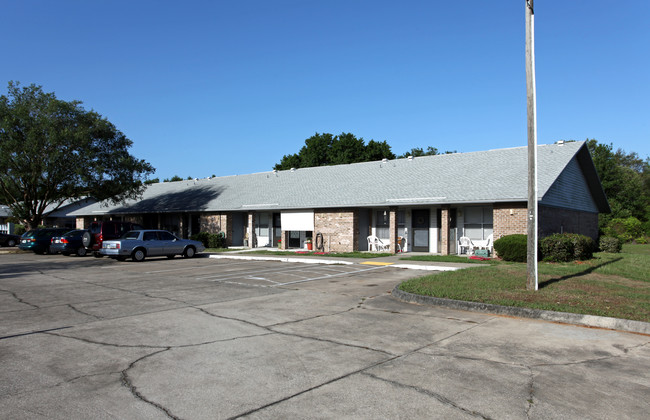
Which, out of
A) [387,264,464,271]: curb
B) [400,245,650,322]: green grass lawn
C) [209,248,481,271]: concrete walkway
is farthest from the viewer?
[209,248,481,271]: concrete walkway

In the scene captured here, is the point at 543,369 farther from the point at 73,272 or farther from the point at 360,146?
the point at 360,146

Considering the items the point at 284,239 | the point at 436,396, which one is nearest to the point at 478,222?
the point at 284,239

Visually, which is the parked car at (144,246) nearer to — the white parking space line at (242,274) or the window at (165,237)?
the window at (165,237)

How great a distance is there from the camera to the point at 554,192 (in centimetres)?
2216

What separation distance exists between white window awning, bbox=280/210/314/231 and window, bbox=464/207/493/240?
9.16m

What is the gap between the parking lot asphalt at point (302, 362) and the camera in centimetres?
451

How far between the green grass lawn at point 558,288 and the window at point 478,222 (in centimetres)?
654

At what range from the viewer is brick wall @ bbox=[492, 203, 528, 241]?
20.4 m

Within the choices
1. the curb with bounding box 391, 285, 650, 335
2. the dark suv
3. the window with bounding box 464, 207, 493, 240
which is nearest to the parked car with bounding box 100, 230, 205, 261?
the dark suv

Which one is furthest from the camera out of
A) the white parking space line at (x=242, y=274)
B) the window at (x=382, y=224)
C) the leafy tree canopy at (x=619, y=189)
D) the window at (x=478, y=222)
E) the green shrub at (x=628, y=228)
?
the leafy tree canopy at (x=619, y=189)

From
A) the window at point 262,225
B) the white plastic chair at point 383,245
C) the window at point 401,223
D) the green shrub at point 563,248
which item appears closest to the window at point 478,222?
the window at point 401,223

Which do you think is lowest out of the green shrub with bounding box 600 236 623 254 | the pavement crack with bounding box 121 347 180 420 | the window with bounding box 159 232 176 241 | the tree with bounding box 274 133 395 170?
the pavement crack with bounding box 121 347 180 420

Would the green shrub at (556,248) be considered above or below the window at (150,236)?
below

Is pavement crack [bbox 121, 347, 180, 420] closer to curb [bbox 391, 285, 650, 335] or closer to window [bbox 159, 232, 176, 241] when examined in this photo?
curb [bbox 391, 285, 650, 335]
